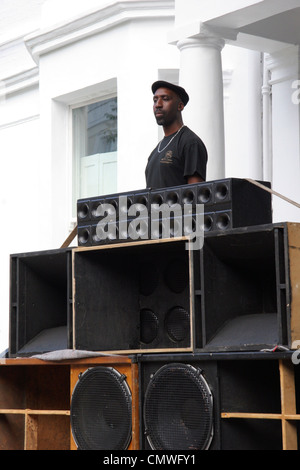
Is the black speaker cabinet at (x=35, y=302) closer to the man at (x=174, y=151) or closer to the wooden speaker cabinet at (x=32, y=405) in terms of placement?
the wooden speaker cabinet at (x=32, y=405)

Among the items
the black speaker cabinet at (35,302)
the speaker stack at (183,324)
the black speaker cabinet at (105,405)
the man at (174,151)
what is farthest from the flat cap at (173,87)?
the black speaker cabinet at (105,405)

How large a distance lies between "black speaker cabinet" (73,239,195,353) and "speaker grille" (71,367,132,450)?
0.25 metres

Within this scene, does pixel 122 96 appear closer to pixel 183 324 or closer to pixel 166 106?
pixel 166 106

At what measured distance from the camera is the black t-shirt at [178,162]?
5262 mm

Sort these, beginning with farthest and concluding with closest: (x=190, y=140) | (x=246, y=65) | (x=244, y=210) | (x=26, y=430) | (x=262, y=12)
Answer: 1. (x=246, y=65)
2. (x=262, y=12)
3. (x=26, y=430)
4. (x=190, y=140)
5. (x=244, y=210)

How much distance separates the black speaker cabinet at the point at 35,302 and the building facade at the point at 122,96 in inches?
68.3

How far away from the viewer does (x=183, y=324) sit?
5430 millimetres

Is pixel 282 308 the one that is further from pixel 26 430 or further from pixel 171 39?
pixel 171 39

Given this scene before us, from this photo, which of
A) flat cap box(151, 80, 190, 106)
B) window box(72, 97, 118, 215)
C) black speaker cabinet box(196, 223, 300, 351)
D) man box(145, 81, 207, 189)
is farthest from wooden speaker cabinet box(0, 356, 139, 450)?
window box(72, 97, 118, 215)

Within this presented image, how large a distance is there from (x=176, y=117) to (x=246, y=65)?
3.06 m

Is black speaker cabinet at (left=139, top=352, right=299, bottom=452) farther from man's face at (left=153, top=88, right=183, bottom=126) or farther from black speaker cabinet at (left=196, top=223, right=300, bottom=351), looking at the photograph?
man's face at (left=153, top=88, right=183, bottom=126)

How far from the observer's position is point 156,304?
18.3 feet
